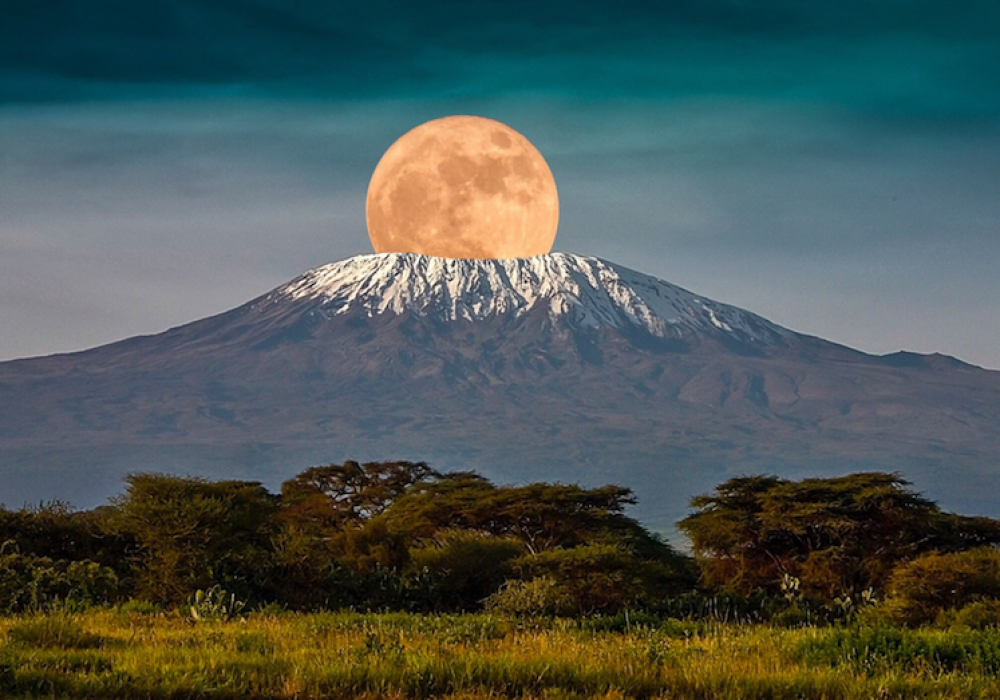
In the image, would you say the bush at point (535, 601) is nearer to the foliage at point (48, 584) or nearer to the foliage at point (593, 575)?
the foliage at point (593, 575)

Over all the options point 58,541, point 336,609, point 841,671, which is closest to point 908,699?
point 841,671

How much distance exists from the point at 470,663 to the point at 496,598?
11433 millimetres

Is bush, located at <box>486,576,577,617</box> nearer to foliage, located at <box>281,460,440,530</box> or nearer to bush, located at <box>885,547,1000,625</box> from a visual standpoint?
bush, located at <box>885,547,1000,625</box>

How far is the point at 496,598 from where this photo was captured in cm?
2266

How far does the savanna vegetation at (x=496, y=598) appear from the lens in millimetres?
11047

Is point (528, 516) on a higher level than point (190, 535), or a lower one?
lower

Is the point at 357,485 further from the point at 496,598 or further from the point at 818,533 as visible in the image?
the point at 496,598

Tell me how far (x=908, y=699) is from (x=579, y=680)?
2.79 m

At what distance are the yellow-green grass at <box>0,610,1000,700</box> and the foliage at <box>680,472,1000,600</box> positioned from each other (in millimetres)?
23473

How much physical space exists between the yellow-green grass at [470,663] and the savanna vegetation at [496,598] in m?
0.04

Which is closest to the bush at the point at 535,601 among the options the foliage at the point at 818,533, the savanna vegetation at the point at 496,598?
the savanna vegetation at the point at 496,598

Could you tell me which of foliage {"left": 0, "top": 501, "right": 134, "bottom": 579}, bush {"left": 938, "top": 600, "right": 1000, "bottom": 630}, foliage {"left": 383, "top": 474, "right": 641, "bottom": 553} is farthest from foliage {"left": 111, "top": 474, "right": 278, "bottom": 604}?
foliage {"left": 383, "top": 474, "right": 641, "bottom": 553}

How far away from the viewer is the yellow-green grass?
10547 mm

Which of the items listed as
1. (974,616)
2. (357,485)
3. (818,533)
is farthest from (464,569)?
(357,485)
